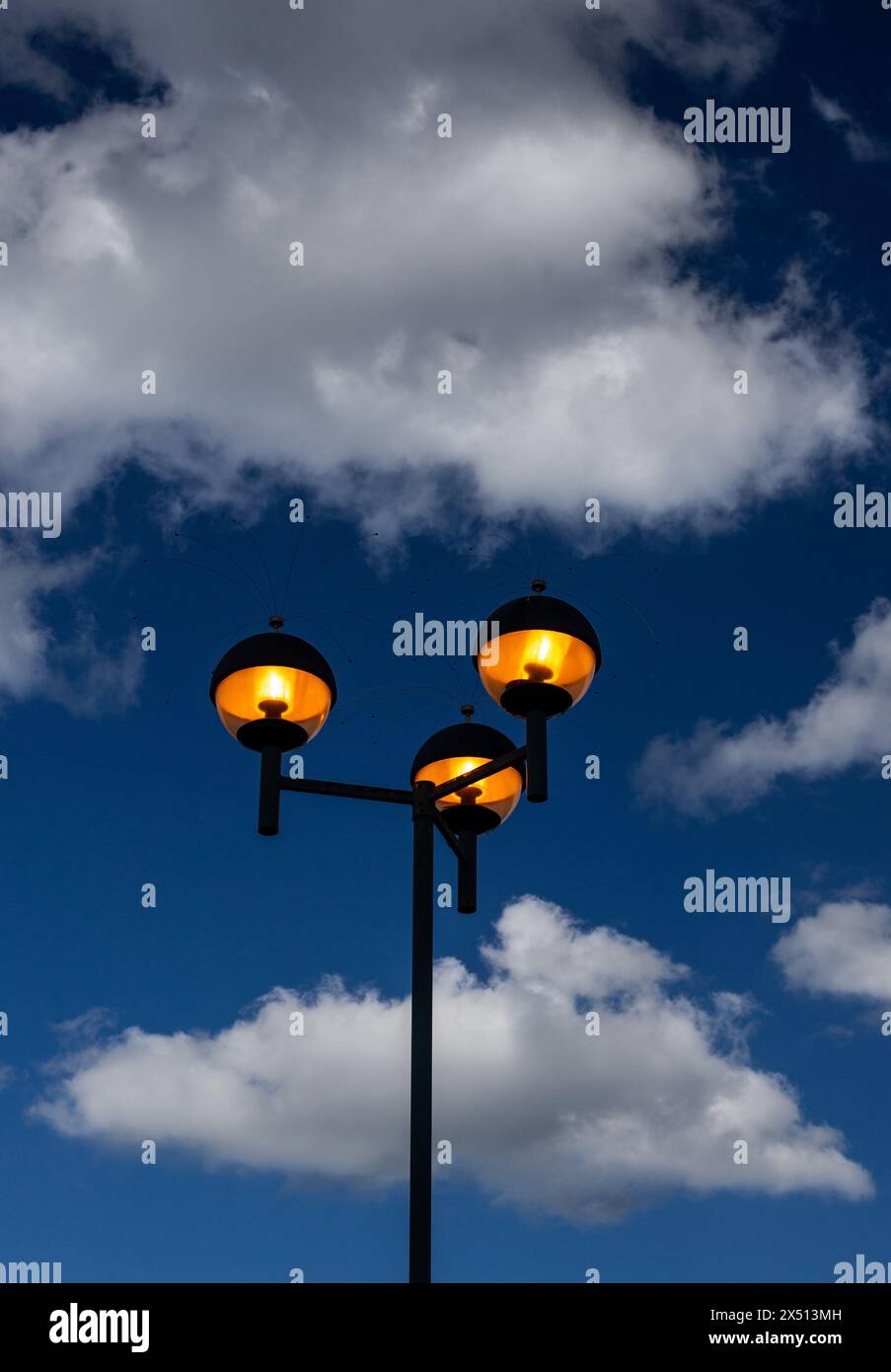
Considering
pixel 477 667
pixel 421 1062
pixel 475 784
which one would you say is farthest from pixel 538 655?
pixel 421 1062

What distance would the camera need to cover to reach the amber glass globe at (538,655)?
9312 millimetres

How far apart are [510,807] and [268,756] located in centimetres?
166

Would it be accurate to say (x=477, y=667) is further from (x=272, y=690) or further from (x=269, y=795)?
(x=269, y=795)

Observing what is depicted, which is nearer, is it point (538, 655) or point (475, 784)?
point (538, 655)

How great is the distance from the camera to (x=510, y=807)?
1025 centimetres

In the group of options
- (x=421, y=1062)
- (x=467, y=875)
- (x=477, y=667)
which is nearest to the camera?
(x=421, y=1062)

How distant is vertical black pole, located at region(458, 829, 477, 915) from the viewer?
10102mm

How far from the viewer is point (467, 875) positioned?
1016cm

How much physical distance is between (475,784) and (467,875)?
22.6 inches

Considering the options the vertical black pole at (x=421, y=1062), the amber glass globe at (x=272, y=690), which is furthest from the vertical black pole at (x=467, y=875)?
the amber glass globe at (x=272, y=690)

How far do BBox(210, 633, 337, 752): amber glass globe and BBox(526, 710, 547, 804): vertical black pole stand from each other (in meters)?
1.17

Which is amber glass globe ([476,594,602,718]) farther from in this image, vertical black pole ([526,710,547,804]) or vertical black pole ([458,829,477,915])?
vertical black pole ([458,829,477,915])
